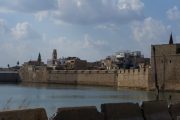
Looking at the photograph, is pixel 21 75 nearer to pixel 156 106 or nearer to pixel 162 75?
pixel 162 75

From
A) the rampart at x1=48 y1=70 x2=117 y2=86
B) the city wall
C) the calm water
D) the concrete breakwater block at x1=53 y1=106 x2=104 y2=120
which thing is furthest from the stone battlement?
the concrete breakwater block at x1=53 y1=106 x2=104 y2=120

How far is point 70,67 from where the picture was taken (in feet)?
384

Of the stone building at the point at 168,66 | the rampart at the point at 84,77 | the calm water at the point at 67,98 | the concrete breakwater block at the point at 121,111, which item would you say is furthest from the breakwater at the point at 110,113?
the rampart at the point at 84,77

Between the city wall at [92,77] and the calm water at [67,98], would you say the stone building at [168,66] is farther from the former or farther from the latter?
the calm water at [67,98]

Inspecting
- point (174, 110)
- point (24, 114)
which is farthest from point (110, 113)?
point (174, 110)

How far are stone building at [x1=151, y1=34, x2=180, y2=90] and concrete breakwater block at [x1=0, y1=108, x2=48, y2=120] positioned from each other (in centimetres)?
5360

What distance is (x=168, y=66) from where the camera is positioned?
2472 inches

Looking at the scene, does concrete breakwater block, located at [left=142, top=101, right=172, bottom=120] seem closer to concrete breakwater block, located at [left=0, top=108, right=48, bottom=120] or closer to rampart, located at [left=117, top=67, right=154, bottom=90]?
concrete breakwater block, located at [left=0, top=108, right=48, bottom=120]

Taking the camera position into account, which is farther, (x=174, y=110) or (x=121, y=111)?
(x=174, y=110)

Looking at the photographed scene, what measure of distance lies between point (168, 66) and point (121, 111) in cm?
5434

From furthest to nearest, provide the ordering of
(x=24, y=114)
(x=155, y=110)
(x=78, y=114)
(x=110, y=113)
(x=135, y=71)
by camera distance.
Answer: (x=135, y=71) < (x=155, y=110) < (x=110, y=113) < (x=78, y=114) < (x=24, y=114)

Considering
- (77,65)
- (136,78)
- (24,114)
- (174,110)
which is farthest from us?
(77,65)

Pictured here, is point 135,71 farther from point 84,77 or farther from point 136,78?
point 84,77

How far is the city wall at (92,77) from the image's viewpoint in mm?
71812
